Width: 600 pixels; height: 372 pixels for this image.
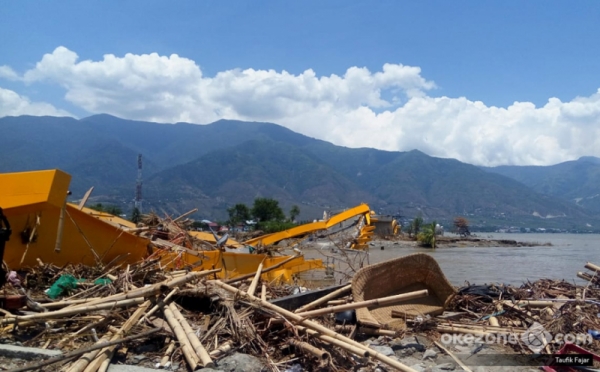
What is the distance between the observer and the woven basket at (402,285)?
6121mm

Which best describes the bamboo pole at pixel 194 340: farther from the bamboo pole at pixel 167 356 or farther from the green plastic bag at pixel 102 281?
the green plastic bag at pixel 102 281

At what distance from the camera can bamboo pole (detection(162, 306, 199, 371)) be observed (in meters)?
4.08

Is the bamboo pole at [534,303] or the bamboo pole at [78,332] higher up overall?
the bamboo pole at [78,332]

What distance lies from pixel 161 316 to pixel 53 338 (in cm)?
109

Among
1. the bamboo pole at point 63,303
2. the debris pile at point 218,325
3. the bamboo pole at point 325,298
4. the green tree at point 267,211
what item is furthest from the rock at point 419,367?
the green tree at point 267,211

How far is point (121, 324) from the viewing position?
4879 millimetres

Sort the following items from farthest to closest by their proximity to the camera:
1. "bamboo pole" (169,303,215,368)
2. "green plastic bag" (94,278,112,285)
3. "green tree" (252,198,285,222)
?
"green tree" (252,198,285,222), "green plastic bag" (94,278,112,285), "bamboo pole" (169,303,215,368)

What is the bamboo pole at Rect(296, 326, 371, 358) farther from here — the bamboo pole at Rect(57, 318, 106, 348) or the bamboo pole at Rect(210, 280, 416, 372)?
the bamboo pole at Rect(57, 318, 106, 348)

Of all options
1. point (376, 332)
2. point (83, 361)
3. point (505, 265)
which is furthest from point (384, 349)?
point (505, 265)

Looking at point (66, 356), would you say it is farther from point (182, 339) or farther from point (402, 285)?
point (402, 285)

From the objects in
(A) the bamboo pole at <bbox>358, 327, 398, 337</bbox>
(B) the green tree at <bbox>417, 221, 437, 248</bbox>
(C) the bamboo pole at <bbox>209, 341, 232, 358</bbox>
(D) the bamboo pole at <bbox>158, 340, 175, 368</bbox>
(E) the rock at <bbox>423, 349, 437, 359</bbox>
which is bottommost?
(B) the green tree at <bbox>417, 221, 437, 248</bbox>

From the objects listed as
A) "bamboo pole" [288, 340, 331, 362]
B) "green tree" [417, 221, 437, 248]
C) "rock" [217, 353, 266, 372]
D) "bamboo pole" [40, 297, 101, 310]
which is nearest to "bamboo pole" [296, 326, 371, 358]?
"bamboo pole" [288, 340, 331, 362]

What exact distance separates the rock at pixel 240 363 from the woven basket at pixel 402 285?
1.85 m

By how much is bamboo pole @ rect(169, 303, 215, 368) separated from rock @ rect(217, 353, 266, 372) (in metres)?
0.12
